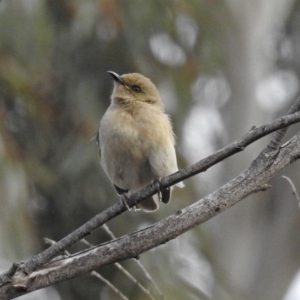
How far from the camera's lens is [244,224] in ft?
27.1

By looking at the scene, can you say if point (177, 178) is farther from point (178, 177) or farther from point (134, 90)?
point (134, 90)

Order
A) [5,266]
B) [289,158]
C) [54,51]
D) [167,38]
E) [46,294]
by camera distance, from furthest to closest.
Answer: [167,38] < [54,51] < [46,294] < [5,266] < [289,158]

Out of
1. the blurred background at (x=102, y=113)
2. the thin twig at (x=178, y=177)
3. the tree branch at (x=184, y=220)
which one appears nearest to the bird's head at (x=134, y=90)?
the blurred background at (x=102, y=113)

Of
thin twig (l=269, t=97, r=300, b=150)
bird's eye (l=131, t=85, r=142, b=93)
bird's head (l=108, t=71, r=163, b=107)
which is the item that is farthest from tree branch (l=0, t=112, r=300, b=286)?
bird's eye (l=131, t=85, r=142, b=93)

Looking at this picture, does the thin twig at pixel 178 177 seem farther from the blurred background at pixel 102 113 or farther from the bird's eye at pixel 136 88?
the bird's eye at pixel 136 88

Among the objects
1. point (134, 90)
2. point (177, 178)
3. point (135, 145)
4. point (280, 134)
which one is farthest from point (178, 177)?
point (134, 90)

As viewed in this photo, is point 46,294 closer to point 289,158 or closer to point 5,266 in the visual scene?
point 5,266

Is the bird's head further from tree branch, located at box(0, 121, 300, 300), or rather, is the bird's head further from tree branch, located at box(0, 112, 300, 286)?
tree branch, located at box(0, 121, 300, 300)

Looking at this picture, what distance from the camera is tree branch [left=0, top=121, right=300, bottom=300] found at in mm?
2818

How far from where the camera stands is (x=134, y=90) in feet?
15.3

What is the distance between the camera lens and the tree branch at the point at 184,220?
9.25 feet

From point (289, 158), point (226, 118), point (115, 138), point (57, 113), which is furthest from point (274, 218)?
point (289, 158)

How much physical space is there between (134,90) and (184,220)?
1.99 meters

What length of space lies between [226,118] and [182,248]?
2.52 metres
